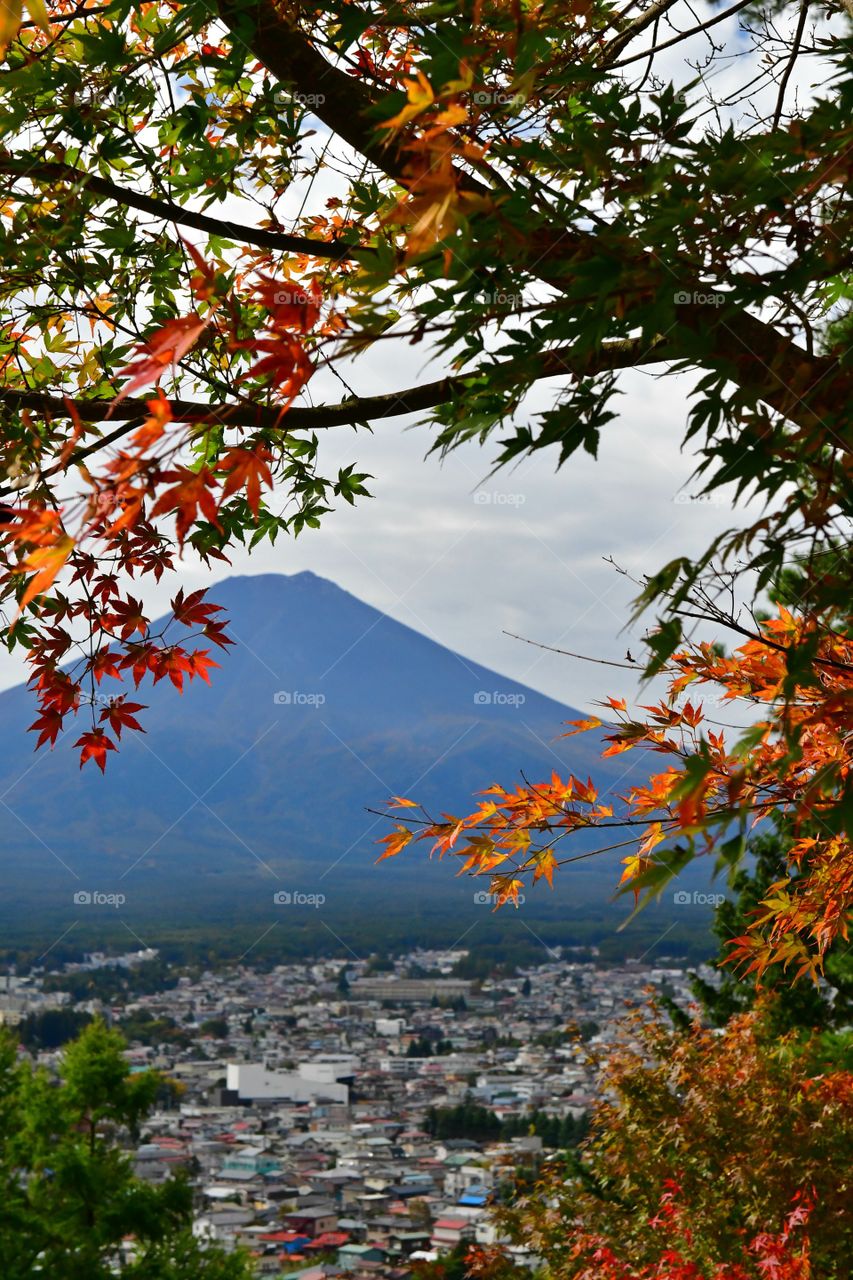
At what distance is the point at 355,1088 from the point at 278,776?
17.4 meters

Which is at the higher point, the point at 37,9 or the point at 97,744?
the point at 37,9

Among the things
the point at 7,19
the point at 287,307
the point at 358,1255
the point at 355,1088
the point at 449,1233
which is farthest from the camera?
the point at 355,1088

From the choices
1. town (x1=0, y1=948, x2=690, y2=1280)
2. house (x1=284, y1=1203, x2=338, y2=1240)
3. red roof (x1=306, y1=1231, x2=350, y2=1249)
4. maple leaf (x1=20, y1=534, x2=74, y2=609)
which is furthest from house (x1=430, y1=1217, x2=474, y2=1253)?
maple leaf (x1=20, y1=534, x2=74, y2=609)

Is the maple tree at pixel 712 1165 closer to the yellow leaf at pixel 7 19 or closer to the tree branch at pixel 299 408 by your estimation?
the tree branch at pixel 299 408

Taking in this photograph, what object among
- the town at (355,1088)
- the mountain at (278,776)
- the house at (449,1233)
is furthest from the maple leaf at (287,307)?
the mountain at (278,776)

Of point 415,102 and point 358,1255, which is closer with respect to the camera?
point 415,102

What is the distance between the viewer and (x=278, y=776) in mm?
32188

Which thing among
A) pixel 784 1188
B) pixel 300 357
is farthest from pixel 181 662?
pixel 784 1188

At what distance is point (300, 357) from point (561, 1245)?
5963mm

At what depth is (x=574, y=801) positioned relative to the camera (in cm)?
250

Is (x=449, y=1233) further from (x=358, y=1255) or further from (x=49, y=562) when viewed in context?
(x=49, y=562)

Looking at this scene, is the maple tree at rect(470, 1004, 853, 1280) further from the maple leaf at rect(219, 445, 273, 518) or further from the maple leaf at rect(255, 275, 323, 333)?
the maple leaf at rect(255, 275, 323, 333)

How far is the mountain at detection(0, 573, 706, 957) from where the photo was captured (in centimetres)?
2716

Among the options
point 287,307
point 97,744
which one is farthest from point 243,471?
point 97,744
